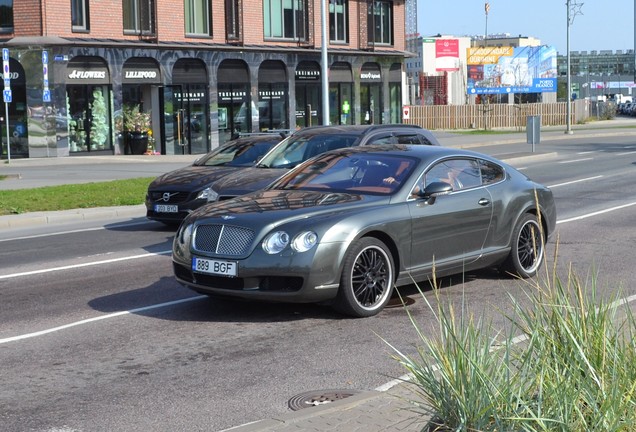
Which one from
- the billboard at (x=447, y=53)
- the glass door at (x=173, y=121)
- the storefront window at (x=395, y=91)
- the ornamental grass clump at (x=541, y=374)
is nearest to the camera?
the ornamental grass clump at (x=541, y=374)

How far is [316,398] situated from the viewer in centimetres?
653

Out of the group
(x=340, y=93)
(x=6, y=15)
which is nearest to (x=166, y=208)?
(x=6, y=15)

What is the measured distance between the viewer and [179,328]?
8727mm

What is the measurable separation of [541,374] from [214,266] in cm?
492

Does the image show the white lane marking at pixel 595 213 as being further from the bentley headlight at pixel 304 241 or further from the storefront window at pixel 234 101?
the storefront window at pixel 234 101

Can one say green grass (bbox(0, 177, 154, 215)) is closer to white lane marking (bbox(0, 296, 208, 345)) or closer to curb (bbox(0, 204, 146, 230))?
curb (bbox(0, 204, 146, 230))

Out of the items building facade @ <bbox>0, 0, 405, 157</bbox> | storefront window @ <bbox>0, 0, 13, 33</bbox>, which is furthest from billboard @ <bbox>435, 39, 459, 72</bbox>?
storefront window @ <bbox>0, 0, 13, 33</bbox>

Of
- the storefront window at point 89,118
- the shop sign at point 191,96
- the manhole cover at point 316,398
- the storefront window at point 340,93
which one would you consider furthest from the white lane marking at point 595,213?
the storefront window at point 340,93

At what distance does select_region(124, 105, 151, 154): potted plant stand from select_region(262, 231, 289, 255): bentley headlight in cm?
3322

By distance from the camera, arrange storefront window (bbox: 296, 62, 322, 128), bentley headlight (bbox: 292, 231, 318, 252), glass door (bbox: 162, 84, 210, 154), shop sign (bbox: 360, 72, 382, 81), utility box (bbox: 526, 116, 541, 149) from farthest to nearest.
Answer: shop sign (bbox: 360, 72, 382, 81) → storefront window (bbox: 296, 62, 322, 128) → glass door (bbox: 162, 84, 210, 154) → utility box (bbox: 526, 116, 541, 149) → bentley headlight (bbox: 292, 231, 318, 252)

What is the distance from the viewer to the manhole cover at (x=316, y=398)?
21.0 ft

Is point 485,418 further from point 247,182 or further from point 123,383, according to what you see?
point 247,182

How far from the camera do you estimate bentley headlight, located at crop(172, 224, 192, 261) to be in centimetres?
923

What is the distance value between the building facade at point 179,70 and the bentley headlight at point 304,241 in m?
23.8
